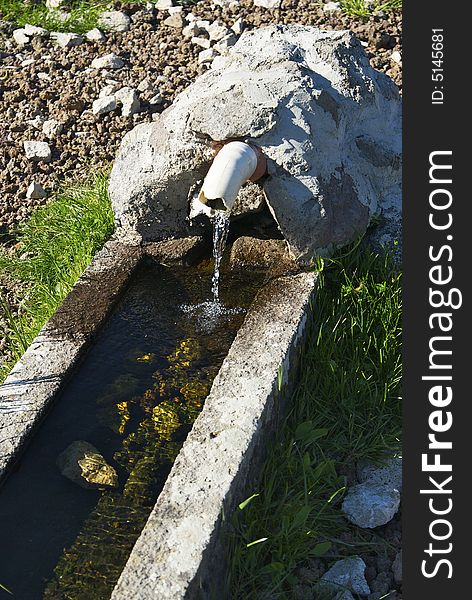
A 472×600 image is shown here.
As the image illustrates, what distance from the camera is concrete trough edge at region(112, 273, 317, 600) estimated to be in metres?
2.72

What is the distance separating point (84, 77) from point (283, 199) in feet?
8.38

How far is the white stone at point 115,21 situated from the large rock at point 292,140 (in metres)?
2.20

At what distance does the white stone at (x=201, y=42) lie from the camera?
619cm

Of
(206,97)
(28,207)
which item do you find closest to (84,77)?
(28,207)

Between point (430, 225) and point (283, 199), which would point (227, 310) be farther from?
point (430, 225)

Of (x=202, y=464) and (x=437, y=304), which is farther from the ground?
(x=437, y=304)

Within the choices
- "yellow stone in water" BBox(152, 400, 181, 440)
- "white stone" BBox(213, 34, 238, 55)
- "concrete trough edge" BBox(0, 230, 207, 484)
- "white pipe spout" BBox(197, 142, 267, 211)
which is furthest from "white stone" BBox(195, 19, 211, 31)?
"yellow stone in water" BBox(152, 400, 181, 440)

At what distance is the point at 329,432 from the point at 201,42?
336cm

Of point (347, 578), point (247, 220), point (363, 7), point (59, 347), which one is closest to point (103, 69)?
point (363, 7)

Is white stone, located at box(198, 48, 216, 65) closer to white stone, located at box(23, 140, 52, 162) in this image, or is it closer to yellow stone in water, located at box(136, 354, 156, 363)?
white stone, located at box(23, 140, 52, 162)

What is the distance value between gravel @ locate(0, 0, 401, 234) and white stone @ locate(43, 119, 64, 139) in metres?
0.01

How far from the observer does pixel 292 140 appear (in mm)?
3912

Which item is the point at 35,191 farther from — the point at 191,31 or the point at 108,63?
the point at 191,31

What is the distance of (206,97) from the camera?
395cm
